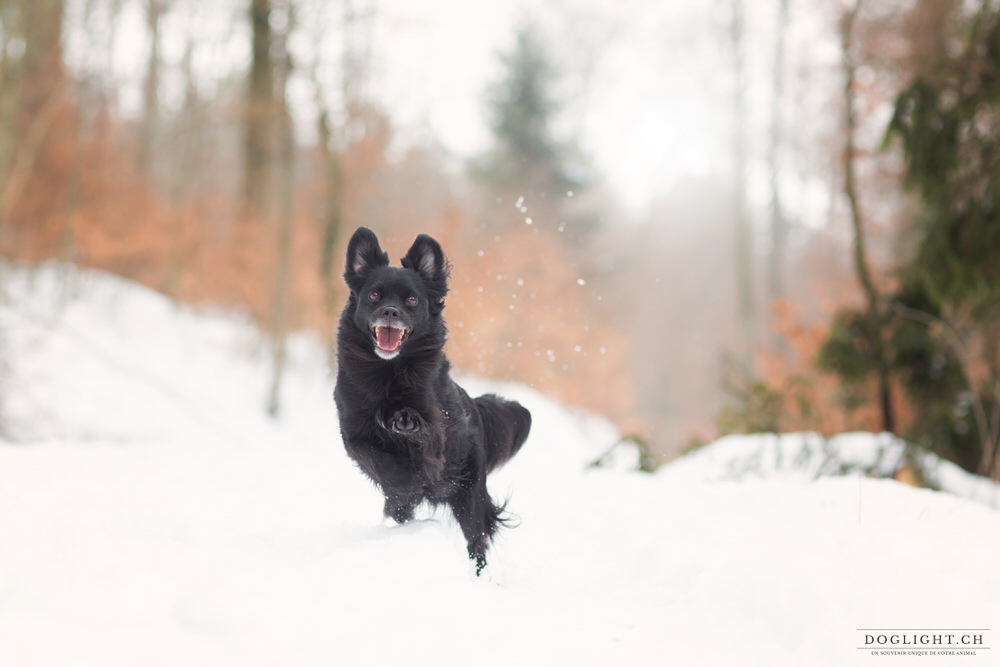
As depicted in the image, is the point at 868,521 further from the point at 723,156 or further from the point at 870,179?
the point at 723,156

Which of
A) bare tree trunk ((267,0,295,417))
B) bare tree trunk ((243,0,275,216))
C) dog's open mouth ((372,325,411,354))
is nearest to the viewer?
dog's open mouth ((372,325,411,354))

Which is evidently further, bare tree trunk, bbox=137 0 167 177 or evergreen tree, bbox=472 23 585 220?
evergreen tree, bbox=472 23 585 220

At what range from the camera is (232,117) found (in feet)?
47.1

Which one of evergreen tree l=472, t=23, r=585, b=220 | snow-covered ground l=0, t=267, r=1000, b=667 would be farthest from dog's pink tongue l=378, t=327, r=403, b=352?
evergreen tree l=472, t=23, r=585, b=220

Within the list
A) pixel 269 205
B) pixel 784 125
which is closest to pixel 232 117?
pixel 269 205

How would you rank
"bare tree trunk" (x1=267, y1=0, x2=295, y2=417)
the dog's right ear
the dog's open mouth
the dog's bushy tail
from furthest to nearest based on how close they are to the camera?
"bare tree trunk" (x1=267, y1=0, x2=295, y2=417)
the dog's bushy tail
the dog's right ear
the dog's open mouth

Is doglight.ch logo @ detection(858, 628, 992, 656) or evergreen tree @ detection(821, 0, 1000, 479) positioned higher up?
evergreen tree @ detection(821, 0, 1000, 479)

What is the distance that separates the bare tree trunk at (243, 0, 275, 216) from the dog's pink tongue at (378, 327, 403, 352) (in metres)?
11.2

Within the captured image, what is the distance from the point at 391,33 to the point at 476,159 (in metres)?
5.94

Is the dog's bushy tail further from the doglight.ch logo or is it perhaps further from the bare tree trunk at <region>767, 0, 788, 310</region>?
the bare tree trunk at <region>767, 0, 788, 310</region>

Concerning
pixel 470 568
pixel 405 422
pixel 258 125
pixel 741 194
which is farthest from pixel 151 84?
pixel 470 568

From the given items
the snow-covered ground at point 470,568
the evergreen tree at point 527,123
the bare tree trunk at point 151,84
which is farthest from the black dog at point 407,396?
the evergreen tree at point 527,123

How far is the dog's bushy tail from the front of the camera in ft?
12.9

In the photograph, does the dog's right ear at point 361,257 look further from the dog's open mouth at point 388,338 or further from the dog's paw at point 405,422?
the dog's paw at point 405,422
